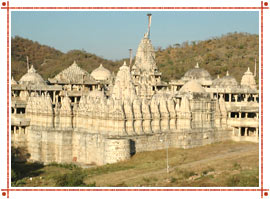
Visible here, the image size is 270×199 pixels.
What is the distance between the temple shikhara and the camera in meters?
53.3

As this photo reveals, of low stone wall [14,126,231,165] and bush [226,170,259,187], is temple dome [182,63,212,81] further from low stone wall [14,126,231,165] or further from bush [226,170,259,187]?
bush [226,170,259,187]

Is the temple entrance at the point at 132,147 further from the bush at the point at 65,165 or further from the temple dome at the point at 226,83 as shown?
the temple dome at the point at 226,83

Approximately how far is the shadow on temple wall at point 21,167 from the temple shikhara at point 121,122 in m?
0.71

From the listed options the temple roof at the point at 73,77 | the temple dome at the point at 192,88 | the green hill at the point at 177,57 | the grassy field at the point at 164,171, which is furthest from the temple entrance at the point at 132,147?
the green hill at the point at 177,57

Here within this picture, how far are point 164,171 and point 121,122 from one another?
7.83 meters

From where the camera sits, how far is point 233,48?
131 meters

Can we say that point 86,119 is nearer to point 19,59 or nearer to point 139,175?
point 139,175

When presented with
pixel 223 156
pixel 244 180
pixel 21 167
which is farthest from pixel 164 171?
pixel 21 167

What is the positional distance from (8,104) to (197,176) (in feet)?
51.8

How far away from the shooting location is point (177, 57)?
134m

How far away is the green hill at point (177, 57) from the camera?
118469mm

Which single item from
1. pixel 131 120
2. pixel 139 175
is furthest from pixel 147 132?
pixel 139 175

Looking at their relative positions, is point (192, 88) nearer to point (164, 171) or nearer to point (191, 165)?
point (191, 165)

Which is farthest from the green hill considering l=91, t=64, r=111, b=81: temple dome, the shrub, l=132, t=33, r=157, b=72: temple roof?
the shrub
